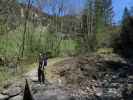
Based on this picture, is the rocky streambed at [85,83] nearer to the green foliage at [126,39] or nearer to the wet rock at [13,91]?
the wet rock at [13,91]

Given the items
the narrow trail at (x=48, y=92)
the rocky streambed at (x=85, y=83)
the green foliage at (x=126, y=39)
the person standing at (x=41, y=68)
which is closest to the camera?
the narrow trail at (x=48, y=92)

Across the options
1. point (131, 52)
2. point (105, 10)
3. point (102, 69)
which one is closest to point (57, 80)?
point (102, 69)

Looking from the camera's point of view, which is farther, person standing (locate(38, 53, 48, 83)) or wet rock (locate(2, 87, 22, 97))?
person standing (locate(38, 53, 48, 83))

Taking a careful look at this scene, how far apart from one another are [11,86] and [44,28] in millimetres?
23491

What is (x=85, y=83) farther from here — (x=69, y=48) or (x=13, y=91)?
(x=69, y=48)

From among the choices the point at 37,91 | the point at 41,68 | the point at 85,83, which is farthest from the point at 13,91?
the point at 85,83

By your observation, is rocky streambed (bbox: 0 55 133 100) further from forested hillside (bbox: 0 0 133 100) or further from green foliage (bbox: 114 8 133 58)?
green foliage (bbox: 114 8 133 58)

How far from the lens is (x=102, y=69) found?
23953 mm

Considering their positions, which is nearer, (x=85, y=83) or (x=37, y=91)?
(x=37, y=91)

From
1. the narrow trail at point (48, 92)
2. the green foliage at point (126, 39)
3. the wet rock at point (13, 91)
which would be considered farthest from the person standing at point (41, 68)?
the green foliage at point (126, 39)

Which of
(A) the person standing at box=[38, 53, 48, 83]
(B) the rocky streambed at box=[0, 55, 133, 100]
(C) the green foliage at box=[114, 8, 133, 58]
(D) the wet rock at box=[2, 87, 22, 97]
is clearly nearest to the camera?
(B) the rocky streambed at box=[0, 55, 133, 100]

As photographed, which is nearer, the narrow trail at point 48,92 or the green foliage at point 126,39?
the narrow trail at point 48,92

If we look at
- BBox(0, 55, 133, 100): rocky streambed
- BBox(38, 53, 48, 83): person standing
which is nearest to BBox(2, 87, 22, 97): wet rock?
BBox(0, 55, 133, 100): rocky streambed

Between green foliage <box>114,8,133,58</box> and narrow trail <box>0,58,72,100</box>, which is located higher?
green foliage <box>114,8,133,58</box>
